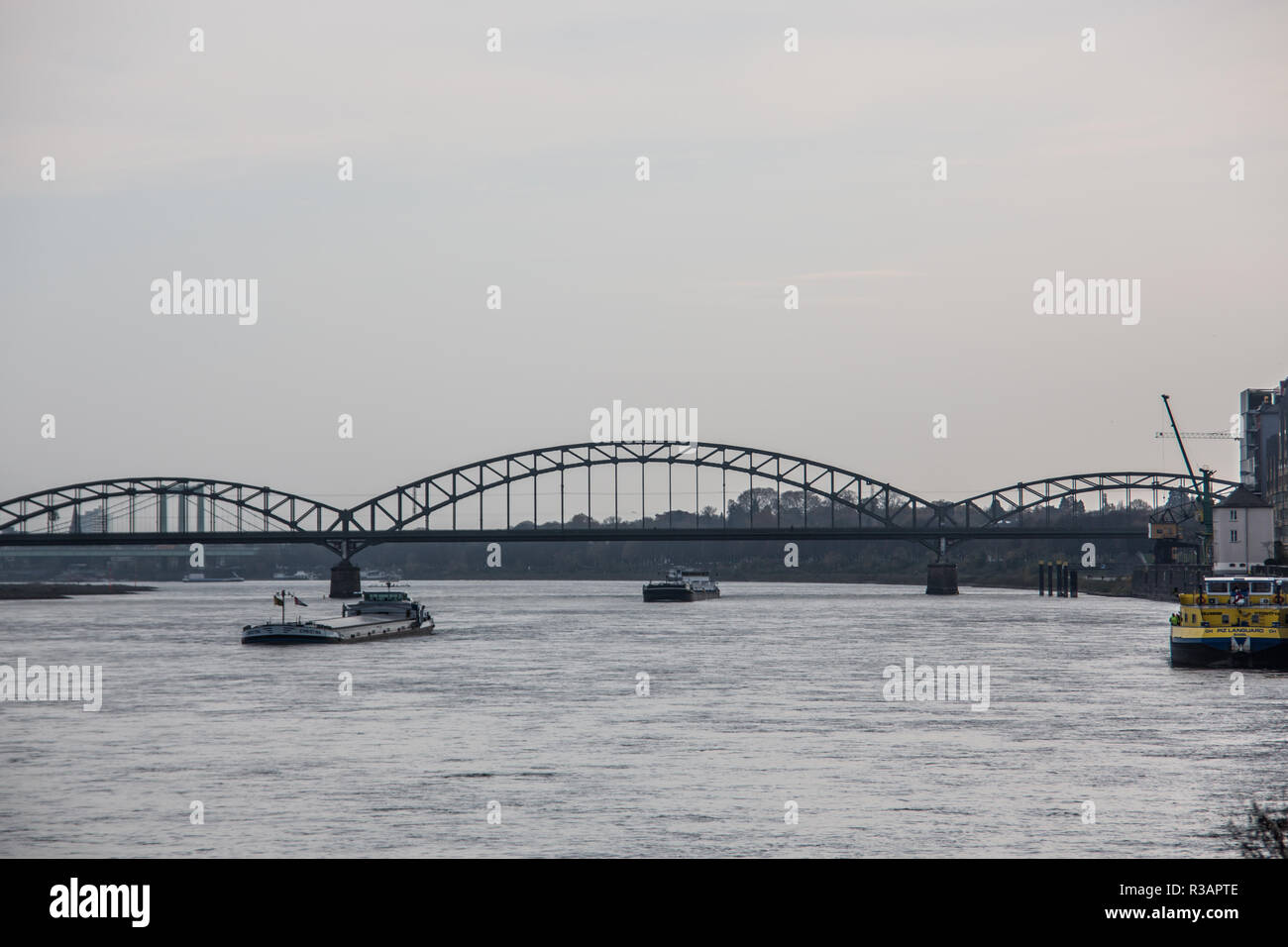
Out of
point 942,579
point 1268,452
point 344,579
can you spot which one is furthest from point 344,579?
point 1268,452

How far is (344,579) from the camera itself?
172 meters

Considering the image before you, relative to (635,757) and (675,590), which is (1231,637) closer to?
(635,757)

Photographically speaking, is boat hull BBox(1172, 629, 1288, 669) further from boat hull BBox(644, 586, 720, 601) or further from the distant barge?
the distant barge

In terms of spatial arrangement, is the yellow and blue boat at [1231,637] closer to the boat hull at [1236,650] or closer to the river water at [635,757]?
the boat hull at [1236,650]

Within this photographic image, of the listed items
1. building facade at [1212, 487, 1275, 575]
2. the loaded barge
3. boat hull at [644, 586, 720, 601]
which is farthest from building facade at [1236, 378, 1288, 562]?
the loaded barge

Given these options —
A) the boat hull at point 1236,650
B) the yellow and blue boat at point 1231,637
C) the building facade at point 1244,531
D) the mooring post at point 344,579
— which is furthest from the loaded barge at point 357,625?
the mooring post at point 344,579

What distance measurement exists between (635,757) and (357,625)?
52.3m

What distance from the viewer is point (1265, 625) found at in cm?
5428

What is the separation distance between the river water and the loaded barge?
8888 millimetres

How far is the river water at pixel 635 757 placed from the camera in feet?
72.9

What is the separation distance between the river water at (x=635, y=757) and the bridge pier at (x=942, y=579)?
102 m

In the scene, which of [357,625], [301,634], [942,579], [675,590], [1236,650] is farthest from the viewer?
[942,579]
